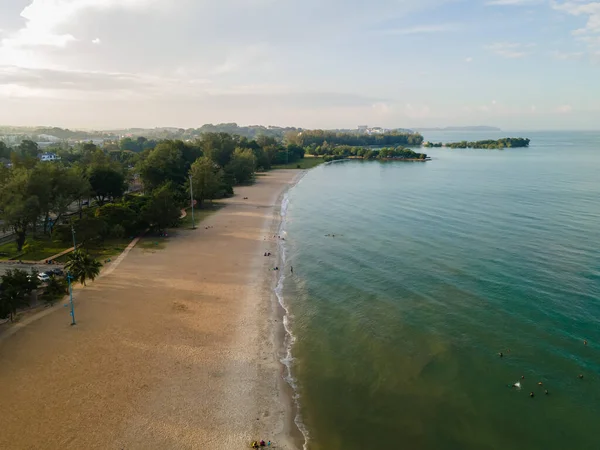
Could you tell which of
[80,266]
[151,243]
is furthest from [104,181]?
[80,266]

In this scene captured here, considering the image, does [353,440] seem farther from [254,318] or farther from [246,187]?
[246,187]

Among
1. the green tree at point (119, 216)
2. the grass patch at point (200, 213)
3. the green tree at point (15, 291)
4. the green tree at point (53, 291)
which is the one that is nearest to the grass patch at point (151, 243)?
the green tree at point (119, 216)

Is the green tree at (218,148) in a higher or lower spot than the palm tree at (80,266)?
higher

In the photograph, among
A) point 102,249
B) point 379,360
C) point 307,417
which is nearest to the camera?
point 307,417

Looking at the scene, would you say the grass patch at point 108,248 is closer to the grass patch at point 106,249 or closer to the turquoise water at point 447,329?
the grass patch at point 106,249

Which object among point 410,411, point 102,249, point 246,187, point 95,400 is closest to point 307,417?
point 410,411

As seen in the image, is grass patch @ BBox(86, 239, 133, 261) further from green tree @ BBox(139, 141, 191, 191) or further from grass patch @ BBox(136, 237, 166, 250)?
green tree @ BBox(139, 141, 191, 191)
